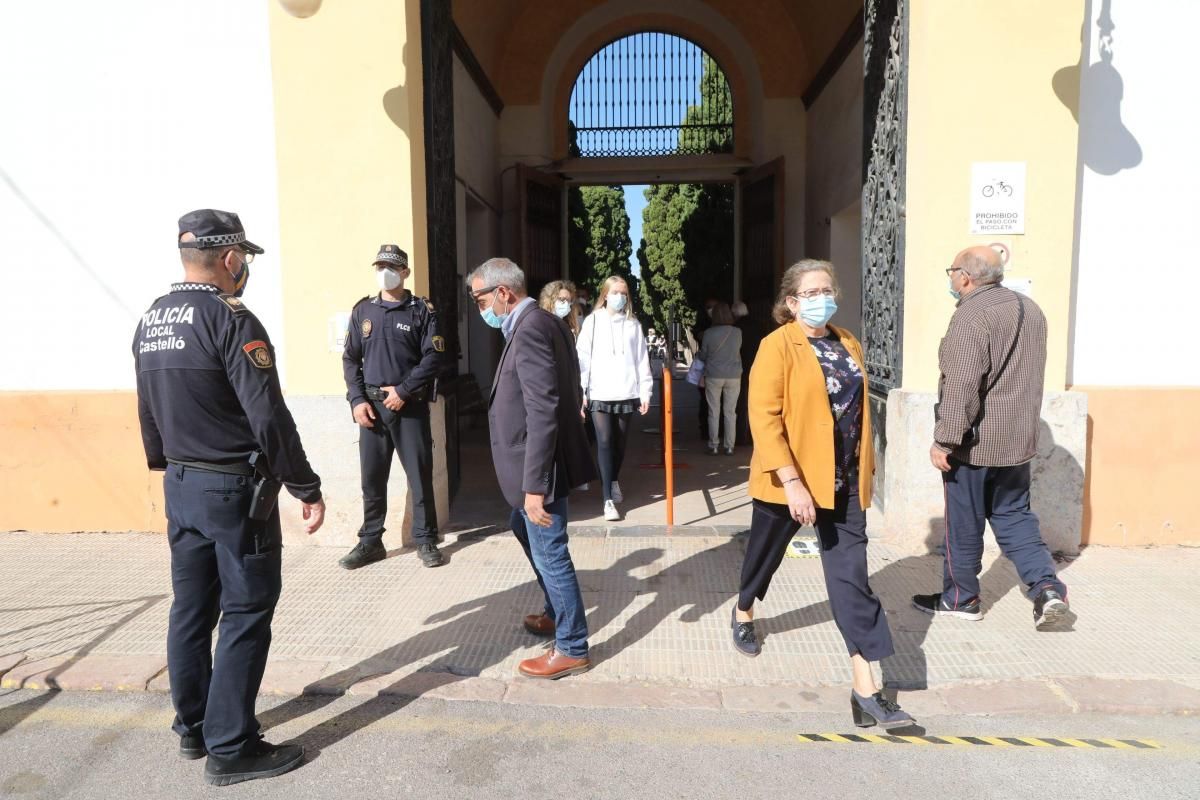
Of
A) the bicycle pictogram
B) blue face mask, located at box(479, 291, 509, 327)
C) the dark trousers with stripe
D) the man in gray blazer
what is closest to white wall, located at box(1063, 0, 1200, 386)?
the bicycle pictogram

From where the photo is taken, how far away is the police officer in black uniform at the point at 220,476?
273 cm

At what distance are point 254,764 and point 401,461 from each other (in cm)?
242

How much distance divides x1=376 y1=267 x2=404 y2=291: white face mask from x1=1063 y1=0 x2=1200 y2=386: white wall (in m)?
3.99

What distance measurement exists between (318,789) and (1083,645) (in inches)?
132

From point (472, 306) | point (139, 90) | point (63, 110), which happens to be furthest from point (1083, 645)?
point (472, 306)

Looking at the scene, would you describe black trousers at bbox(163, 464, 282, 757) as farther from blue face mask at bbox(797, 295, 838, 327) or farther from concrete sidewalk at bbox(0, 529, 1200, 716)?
blue face mask at bbox(797, 295, 838, 327)

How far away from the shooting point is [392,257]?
16.1ft

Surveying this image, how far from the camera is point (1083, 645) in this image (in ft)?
12.6

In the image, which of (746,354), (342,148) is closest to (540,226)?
(746,354)

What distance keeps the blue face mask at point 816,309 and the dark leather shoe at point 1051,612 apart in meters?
1.83

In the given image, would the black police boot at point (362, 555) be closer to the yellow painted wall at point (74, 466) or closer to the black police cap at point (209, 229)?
the yellow painted wall at point (74, 466)

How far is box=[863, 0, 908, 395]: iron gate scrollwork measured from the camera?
5211 mm

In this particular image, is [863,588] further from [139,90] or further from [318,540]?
[139,90]

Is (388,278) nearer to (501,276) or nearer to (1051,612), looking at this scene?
(501,276)
